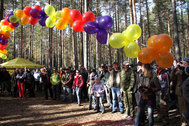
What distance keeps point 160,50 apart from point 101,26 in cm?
181

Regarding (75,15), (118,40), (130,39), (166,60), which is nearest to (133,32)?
(130,39)

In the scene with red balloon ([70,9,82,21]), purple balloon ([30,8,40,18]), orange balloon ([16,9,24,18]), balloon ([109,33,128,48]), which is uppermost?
orange balloon ([16,9,24,18])

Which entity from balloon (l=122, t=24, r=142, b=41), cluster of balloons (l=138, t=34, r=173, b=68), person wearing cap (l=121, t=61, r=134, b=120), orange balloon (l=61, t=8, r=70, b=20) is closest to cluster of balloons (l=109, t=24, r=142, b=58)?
balloon (l=122, t=24, r=142, b=41)

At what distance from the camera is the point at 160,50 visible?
11.6 feet

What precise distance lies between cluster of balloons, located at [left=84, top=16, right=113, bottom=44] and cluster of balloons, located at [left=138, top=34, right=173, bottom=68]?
142cm

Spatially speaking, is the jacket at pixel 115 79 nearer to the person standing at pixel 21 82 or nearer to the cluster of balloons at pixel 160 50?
the cluster of balloons at pixel 160 50

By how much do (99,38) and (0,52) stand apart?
648 centimetres

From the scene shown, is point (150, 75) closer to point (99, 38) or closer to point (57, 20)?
point (99, 38)

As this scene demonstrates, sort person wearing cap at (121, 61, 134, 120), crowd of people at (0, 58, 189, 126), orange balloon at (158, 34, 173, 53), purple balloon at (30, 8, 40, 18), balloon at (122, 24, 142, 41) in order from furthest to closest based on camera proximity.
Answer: purple balloon at (30, 8, 40, 18) → person wearing cap at (121, 61, 134, 120) → balloon at (122, 24, 142, 41) → crowd of people at (0, 58, 189, 126) → orange balloon at (158, 34, 173, 53)

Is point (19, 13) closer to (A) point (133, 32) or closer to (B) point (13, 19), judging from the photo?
(B) point (13, 19)

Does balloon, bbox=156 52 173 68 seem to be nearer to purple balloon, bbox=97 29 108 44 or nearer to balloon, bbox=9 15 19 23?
purple balloon, bbox=97 29 108 44

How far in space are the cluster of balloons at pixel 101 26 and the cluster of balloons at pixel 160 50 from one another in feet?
4.64

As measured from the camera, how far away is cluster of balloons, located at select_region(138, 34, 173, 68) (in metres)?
3.43

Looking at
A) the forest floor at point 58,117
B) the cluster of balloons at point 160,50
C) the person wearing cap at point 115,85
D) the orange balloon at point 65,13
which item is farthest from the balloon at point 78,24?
the forest floor at point 58,117
